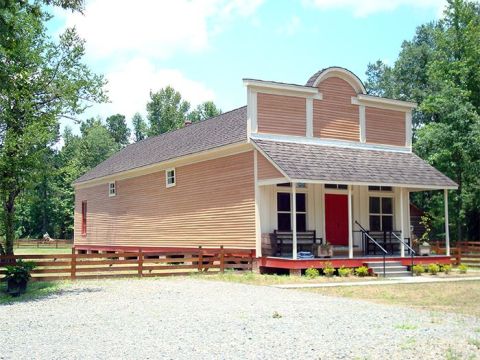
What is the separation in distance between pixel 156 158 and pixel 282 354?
20.8 metres

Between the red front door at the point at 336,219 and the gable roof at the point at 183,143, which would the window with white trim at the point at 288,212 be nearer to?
the red front door at the point at 336,219

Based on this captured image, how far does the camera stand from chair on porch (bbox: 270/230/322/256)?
68.3ft

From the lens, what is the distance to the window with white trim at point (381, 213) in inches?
939

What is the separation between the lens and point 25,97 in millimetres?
18891

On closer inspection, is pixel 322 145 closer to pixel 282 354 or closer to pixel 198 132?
pixel 198 132

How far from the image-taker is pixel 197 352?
8133mm

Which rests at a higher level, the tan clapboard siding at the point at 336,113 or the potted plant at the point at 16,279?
the tan clapboard siding at the point at 336,113

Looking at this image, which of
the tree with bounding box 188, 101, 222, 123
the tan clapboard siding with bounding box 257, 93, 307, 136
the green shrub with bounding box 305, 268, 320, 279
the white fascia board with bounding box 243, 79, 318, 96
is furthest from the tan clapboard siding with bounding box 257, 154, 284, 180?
the tree with bounding box 188, 101, 222, 123

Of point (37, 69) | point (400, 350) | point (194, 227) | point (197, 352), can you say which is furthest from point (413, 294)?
point (37, 69)

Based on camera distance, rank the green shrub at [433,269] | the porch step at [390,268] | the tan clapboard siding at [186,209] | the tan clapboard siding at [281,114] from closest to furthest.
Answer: the porch step at [390,268] < the green shrub at [433,269] < the tan clapboard siding at [281,114] < the tan clapboard siding at [186,209]

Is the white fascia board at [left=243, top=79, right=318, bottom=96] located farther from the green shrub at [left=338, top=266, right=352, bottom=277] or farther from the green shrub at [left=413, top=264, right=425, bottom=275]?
the green shrub at [left=413, top=264, right=425, bottom=275]

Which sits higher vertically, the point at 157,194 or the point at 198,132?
the point at 198,132

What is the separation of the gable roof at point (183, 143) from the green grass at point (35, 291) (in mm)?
7911

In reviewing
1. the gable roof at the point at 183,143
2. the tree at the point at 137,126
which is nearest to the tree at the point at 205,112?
the tree at the point at 137,126
